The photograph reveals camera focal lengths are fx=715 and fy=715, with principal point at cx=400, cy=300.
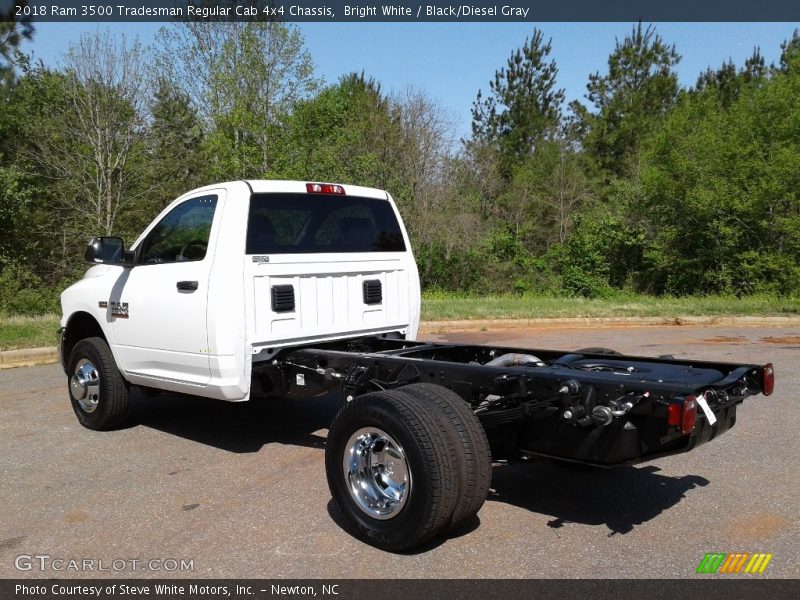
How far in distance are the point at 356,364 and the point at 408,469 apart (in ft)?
4.20

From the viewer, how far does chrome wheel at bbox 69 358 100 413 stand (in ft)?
21.0

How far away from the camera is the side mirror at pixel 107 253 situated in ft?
19.5

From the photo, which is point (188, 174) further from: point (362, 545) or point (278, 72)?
point (362, 545)

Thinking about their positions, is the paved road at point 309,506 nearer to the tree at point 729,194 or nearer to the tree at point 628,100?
the tree at point 729,194

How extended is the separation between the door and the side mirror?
10 cm

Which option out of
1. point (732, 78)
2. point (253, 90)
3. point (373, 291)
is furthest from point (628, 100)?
point (373, 291)

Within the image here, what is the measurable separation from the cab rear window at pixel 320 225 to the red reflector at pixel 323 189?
4 cm

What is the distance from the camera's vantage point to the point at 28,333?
1222cm

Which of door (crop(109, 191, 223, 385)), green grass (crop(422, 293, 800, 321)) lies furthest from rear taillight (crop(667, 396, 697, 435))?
green grass (crop(422, 293, 800, 321))

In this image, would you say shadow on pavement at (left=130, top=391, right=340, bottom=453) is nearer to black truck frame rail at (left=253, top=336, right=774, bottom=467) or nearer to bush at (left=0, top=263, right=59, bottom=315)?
black truck frame rail at (left=253, top=336, right=774, bottom=467)
